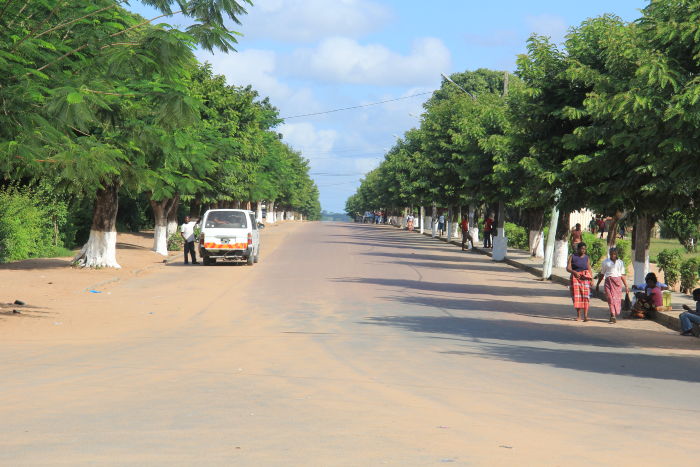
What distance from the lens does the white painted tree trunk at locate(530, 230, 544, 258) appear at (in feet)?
132

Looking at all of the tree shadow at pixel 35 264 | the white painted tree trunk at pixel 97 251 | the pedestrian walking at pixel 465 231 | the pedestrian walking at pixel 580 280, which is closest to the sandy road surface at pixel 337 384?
the pedestrian walking at pixel 580 280

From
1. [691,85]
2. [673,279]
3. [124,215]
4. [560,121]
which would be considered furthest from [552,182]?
[124,215]

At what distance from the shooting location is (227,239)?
32.1 m

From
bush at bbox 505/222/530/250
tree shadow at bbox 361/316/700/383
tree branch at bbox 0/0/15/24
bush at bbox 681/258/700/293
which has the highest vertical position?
tree branch at bbox 0/0/15/24

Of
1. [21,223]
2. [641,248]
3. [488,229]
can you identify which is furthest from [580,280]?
[488,229]

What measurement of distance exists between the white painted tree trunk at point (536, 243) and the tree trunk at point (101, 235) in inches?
750

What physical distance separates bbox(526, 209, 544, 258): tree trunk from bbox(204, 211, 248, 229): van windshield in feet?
45.6

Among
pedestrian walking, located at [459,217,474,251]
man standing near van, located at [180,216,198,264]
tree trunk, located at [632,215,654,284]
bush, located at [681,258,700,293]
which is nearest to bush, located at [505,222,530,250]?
pedestrian walking, located at [459,217,474,251]

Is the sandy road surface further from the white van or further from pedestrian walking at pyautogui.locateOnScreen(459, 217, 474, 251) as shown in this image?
pedestrian walking at pyautogui.locateOnScreen(459, 217, 474, 251)

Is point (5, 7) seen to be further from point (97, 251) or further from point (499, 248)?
point (499, 248)

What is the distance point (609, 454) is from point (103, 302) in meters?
14.9

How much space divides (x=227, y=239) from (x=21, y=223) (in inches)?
272

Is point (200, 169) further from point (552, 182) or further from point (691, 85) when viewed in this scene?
point (691, 85)

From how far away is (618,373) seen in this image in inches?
445
